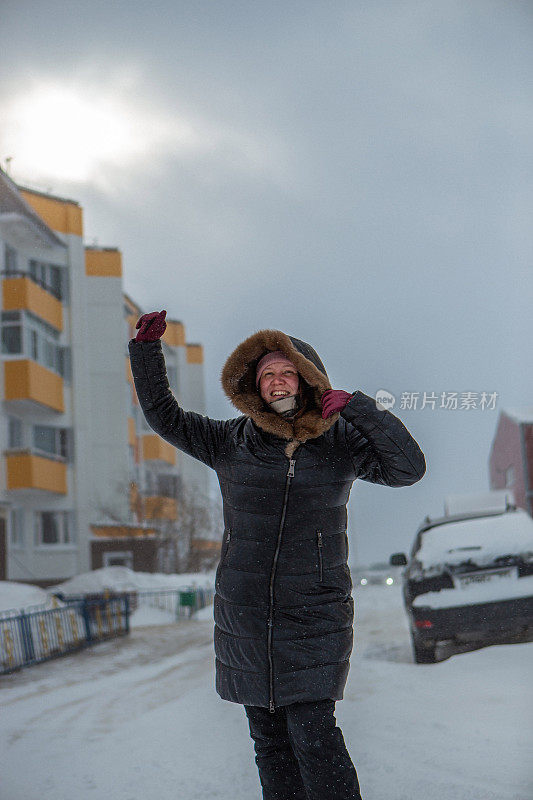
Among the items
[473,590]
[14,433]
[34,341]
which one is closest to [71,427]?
[14,433]

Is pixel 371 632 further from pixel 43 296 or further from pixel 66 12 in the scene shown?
pixel 43 296

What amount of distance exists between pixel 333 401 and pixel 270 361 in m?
0.31

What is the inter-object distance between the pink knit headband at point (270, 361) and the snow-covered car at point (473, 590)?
3.72 metres

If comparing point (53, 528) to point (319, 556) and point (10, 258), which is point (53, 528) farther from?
point (319, 556)

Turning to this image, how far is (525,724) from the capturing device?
389 cm

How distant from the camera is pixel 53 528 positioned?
72.6 feet

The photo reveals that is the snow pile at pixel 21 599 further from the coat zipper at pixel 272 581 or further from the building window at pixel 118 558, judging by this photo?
the building window at pixel 118 558

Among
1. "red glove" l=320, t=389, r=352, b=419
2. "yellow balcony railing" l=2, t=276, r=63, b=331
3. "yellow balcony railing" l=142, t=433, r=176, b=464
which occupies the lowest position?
"red glove" l=320, t=389, r=352, b=419

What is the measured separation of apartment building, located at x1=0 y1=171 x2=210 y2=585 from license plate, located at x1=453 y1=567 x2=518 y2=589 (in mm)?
14399

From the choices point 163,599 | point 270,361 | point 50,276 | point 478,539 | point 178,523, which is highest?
point 50,276

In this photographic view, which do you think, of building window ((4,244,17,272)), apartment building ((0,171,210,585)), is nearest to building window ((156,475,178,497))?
apartment building ((0,171,210,585))

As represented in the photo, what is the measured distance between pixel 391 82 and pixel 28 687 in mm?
6119

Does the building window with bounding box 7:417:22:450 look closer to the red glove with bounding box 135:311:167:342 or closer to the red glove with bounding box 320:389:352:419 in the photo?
the red glove with bounding box 135:311:167:342

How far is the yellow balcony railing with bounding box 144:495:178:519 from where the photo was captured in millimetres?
21984
